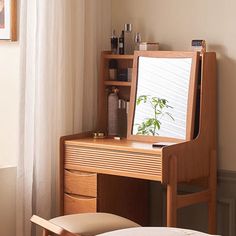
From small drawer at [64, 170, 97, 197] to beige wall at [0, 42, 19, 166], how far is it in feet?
1.31

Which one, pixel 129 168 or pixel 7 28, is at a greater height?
pixel 7 28

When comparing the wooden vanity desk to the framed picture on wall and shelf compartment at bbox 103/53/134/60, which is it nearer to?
shelf compartment at bbox 103/53/134/60

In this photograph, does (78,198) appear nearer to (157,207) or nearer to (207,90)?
(157,207)

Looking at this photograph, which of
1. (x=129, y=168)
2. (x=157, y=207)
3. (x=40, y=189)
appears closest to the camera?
(x=129, y=168)

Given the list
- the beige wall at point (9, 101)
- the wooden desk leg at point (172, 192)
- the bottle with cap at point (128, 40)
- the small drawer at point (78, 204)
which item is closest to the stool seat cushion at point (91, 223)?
the wooden desk leg at point (172, 192)

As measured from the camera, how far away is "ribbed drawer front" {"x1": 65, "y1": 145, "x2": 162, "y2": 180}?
3.59 metres

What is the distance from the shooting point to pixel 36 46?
389 centimetres

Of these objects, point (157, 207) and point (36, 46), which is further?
point (157, 207)

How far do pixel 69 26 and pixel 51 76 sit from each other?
339 mm

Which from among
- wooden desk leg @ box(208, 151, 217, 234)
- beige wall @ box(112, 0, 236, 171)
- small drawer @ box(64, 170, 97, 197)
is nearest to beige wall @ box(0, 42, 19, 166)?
small drawer @ box(64, 170, 97, 197)

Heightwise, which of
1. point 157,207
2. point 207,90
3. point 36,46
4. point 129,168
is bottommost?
point 157,207

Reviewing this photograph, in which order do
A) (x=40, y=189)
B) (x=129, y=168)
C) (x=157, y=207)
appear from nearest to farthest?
(x=129, y=168)
(x=40, y=189)
(x=157, y=207)

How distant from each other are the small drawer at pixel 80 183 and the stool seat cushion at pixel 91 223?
39cm

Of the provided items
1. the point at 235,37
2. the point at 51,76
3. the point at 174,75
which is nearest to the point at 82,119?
the point at 51,76
